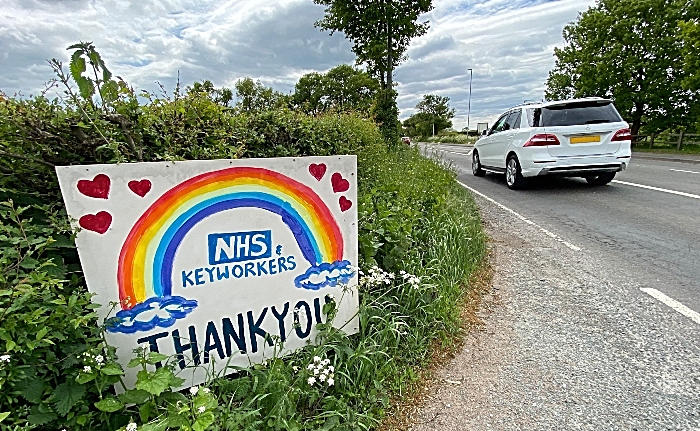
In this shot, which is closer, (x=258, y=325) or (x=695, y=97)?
(x=258, y=325)

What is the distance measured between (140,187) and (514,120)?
8.50 metres

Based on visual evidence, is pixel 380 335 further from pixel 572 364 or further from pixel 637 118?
pixel 637 118

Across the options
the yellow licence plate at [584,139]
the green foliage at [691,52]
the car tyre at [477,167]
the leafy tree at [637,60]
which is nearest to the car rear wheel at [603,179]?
the yellow licence plate at [584,139]

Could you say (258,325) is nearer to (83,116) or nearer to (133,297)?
(133,297)

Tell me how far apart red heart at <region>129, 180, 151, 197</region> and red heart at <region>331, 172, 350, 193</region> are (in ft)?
3.21

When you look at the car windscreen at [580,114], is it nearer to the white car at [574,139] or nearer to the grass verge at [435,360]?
the white car at [574,139]

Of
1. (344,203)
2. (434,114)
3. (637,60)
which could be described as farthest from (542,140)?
(434,114)

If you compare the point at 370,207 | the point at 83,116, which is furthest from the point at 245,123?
the point at 370,207

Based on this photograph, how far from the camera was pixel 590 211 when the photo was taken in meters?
6.36

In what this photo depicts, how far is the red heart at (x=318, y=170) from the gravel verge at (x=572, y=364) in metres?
1.41

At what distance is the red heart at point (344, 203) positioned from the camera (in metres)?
2.43

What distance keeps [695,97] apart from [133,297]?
30.0 metres

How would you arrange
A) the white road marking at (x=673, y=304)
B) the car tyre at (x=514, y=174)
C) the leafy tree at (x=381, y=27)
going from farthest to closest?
the leafy tree at (x=381, y=27) → the car tyre at (x=514, y=174) → the white road marking at (x=673, y=304)

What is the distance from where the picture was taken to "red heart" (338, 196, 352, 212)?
2434 mm
